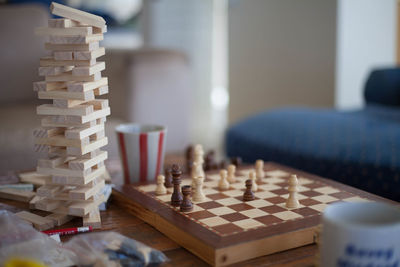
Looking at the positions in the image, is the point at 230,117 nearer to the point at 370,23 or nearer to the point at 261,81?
the point at 261,81

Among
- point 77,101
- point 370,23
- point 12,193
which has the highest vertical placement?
point 370,23

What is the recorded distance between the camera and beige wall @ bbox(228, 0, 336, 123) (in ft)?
10.1

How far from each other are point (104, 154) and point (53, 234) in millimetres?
170

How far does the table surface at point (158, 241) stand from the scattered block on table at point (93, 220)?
0.01 m

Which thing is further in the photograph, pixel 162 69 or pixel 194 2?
pixel 194 2

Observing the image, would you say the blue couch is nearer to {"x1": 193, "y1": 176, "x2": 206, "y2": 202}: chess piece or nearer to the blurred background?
the blurred background

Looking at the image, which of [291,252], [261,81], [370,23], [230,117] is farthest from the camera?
[230,117]

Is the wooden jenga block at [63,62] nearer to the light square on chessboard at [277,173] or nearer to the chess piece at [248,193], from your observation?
the chess piece at [248,193]

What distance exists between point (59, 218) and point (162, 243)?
8.0 inches

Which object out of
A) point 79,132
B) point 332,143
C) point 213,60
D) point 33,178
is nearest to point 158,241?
point 79,132

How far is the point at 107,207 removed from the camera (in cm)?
92

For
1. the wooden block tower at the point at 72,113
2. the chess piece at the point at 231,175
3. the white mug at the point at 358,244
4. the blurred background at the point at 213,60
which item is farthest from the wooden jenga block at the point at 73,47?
the blurred background at the point at 213,60

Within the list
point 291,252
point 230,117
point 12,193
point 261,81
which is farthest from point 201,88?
point 291,252

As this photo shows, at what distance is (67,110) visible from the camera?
787 millimetres
